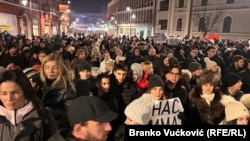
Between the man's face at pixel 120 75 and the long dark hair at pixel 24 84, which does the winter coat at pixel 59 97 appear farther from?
the man's face at pixel 120 75

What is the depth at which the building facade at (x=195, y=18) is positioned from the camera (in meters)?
35.0

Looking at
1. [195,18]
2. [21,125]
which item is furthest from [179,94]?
[195,18]

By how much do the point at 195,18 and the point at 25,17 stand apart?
962 inches

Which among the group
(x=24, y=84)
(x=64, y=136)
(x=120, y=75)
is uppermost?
(x=24, y=84)

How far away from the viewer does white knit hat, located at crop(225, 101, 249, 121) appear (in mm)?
3615

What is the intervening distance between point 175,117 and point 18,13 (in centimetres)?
3482

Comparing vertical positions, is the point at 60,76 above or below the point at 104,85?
above

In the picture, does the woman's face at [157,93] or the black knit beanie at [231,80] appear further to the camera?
the black knit beanie at [231,80]

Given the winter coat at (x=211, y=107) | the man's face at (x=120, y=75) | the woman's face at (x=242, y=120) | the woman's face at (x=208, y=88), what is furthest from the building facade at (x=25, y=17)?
the woman's face at (x=242, y=120)

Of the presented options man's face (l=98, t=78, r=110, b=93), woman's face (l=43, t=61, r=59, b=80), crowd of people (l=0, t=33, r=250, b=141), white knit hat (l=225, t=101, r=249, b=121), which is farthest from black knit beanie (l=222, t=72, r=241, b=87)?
woman's face (l=43, t=61, r=59, b=80)

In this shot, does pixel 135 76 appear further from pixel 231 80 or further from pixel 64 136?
pixel 64 136

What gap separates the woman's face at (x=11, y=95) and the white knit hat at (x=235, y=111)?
2595mm

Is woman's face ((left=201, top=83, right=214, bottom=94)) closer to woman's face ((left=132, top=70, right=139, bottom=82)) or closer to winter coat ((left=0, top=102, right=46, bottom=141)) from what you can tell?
woman's face ((left=132, top=70, right=139, bottom=82))

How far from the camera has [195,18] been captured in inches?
1662
